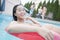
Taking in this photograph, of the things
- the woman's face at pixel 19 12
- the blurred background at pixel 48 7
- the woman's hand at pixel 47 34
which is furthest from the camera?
the blurred background at pixel 48 7

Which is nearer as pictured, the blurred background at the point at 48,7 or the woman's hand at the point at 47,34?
the woman's hand at the point at 47,34

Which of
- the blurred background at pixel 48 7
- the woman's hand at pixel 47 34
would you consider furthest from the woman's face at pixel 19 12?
the blurred background at pixel 48 7

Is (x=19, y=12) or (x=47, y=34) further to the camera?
(x=19, y=12)

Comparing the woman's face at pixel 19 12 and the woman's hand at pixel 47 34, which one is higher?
the woman's face at pixel 19 12

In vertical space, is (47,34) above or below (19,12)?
below

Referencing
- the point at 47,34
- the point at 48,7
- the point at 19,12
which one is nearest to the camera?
the point at 47,34

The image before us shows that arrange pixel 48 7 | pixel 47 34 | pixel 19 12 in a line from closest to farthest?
pixel 47 34
pixel 19 12
pixel 48 7

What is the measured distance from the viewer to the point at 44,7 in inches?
132

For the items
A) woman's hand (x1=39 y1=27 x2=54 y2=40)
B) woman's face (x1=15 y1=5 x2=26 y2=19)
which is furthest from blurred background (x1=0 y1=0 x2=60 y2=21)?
woman's hand (x1=39 y1=27 x2=54 y2=40)

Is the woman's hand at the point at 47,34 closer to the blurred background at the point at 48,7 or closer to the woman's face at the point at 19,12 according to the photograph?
the woman's face at the point at 19,12

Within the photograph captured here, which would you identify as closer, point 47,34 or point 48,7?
point 47,34

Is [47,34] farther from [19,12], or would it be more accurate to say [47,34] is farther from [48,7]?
[48,7]

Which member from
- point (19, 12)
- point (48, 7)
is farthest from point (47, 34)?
point (48, 7)

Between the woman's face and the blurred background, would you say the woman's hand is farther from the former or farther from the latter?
the blurred background
